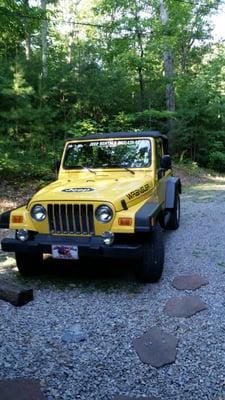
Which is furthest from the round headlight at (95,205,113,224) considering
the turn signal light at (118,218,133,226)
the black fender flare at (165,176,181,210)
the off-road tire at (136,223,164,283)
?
the black fender flare at (165,176,181,210)

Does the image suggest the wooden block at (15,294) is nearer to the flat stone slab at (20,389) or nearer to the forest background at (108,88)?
the flat stone slab at (20,389)

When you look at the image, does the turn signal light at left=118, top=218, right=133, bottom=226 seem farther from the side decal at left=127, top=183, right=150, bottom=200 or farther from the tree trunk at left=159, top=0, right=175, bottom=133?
the tree trunk at left=159, top=0, right=175, bottom=133

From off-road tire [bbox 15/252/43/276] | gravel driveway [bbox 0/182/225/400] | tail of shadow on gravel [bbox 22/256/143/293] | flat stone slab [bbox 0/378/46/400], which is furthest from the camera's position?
off-road tire [bbox 15/252/43/276]

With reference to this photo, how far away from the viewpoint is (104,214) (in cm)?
397

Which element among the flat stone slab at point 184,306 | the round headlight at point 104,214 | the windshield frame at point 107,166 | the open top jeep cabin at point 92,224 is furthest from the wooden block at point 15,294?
the windshield frame at point 107,166

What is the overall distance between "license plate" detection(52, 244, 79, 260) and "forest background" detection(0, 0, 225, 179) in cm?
539

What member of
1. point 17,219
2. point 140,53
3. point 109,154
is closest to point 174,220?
point 109,154

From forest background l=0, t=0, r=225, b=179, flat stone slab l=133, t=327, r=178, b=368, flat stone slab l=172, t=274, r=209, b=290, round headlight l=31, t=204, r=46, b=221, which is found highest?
forest background l=0, t=0, r=225, b=179

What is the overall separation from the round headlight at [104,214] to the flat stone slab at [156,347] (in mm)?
1195

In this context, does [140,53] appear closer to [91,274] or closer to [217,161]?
[217,161]

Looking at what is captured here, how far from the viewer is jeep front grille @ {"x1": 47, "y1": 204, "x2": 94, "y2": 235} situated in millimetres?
4023

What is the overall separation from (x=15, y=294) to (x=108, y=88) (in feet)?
38.9

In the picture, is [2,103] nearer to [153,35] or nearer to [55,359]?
[55,359]

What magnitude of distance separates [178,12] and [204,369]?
17144 mm
